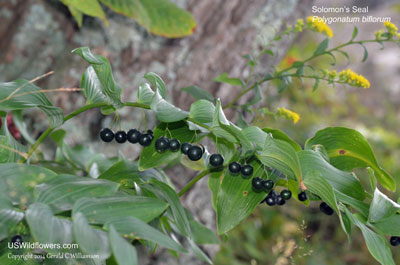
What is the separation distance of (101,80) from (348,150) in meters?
0.39

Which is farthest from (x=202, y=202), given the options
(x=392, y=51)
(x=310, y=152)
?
(x=392, y=51)

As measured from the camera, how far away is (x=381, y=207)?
528 mm

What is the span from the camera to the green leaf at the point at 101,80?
20.8 inches

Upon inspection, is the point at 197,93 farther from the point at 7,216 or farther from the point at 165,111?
the point at 7,216

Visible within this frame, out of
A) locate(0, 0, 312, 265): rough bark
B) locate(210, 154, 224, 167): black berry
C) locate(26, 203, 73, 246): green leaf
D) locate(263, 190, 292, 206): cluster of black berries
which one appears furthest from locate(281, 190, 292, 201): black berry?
locate(0, 0, 312, 265): rough bark

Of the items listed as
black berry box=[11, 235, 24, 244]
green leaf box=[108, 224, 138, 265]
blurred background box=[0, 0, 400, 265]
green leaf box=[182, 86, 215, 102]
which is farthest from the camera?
blurred background box=[0, 0, 400, 265]

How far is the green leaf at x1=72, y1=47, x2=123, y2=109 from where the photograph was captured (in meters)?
0.53

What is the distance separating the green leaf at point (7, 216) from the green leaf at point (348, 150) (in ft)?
1.40

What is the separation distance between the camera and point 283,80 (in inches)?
36.8

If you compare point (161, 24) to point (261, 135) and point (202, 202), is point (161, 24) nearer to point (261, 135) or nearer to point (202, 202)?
point (202, 202)

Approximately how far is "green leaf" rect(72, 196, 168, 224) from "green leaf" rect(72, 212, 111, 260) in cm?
2

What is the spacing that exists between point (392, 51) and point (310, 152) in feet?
17.6

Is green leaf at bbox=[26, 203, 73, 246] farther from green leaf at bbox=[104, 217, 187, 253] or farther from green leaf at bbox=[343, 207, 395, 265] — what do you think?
green leaf at bbox=[343, 207, 395, 265]

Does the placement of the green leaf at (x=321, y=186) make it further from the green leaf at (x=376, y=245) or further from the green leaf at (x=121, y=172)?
the green leaf at (x=121, y=172)
